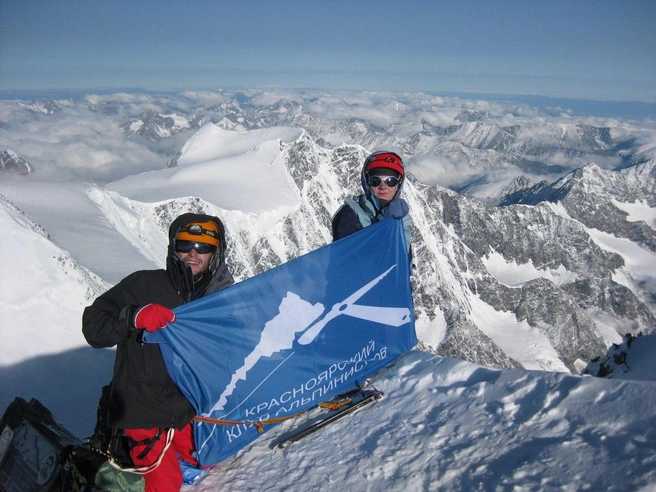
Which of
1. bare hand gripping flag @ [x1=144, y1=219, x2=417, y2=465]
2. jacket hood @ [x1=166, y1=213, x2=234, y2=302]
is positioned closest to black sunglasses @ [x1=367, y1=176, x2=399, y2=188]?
bare hand gripping flag @ [x1=144, y1=219, x2=417, y2=465]

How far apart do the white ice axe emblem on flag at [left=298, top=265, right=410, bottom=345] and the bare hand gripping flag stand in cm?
2

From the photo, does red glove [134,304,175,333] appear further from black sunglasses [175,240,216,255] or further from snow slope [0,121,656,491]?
snow slope [0,121,656,491]

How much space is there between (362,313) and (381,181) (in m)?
2.36

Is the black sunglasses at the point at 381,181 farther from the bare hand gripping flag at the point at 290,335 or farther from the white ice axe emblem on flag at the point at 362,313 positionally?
the white ice axe emblem on flag at the point at 362,313

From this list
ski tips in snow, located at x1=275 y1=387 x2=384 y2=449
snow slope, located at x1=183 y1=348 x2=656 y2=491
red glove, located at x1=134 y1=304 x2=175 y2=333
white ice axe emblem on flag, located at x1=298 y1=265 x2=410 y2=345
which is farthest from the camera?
white ice axe emblem on flag, located at x1=298 y1=265 x2=410 y2=345

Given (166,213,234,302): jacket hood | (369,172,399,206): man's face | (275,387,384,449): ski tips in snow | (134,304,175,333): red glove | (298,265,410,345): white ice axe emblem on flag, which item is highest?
(369,172,399,206): man's face

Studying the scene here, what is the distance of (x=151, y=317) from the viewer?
4707 mm

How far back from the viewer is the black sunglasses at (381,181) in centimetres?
751

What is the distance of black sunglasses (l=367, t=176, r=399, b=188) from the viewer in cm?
751

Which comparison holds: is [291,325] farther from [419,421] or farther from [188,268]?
[419,421]

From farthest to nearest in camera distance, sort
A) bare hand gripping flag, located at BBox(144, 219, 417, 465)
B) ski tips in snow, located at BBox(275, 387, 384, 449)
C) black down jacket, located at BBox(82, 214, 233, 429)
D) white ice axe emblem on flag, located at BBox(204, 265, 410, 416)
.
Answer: ski tips in snow, located at BBox(275, 387, 384, 449), white ice axe emblem on flag, located at BBox(204, 265, 410, 416), bare hand gripping flag, located at BBox(144, 219, 417, 465), black down jacket, located at BBox(82, 214, 233, 429)

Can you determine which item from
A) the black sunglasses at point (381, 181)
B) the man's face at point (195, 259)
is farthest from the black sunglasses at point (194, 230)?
the black sunglasses at point (381, 181)

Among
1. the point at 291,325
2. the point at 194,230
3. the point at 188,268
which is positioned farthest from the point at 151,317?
the point at 291,325

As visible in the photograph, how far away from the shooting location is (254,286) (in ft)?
19.0
